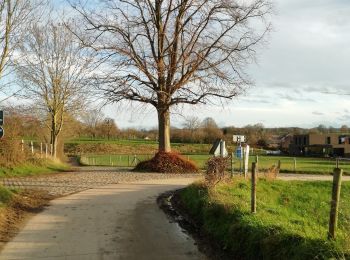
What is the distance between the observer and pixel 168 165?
31.3 meters

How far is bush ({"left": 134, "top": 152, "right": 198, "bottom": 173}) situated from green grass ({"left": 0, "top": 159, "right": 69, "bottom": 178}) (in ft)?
18.5

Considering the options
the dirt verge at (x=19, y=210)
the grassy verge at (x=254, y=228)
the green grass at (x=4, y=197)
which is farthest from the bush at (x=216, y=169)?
the green grass at (x=4, y=197)

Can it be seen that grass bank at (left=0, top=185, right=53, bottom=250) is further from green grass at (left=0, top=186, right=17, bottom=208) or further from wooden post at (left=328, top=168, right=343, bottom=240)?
wooden post at (left=328, top=168, right=343, bottom=240)

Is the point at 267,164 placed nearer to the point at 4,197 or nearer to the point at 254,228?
the point at 4,197

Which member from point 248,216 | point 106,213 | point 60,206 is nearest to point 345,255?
point 248,216

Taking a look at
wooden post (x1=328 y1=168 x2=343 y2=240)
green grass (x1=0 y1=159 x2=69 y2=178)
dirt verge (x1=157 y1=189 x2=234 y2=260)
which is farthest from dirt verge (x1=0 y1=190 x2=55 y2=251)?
green grass (x1=0 y1=159 x2=69 y2=178)

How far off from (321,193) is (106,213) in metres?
12.7

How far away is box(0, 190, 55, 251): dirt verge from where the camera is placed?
10794mm

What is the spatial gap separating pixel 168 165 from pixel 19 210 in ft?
59.7

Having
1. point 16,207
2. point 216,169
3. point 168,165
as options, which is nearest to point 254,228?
point 216,169

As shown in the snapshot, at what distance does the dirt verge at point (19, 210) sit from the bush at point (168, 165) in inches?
543

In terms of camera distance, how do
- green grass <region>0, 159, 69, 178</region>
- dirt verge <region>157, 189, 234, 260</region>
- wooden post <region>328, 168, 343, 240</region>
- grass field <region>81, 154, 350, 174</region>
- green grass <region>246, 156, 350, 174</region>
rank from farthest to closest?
grass field <region>81, 154, 350, 174</region>, green grass <region>246, 156, 350, 174</region>, green grass <region>0, 159, 69, 178</region>, dirt verge <region>157, 189, 234, 260</region>, wooden post <region>328, 168, 343, 240</region>

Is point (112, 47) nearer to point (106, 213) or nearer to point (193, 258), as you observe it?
point (106, 213)

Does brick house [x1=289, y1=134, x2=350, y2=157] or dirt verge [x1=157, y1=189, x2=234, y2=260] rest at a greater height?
brick house [x1=289, y1=134, x2=350, y2=157]
